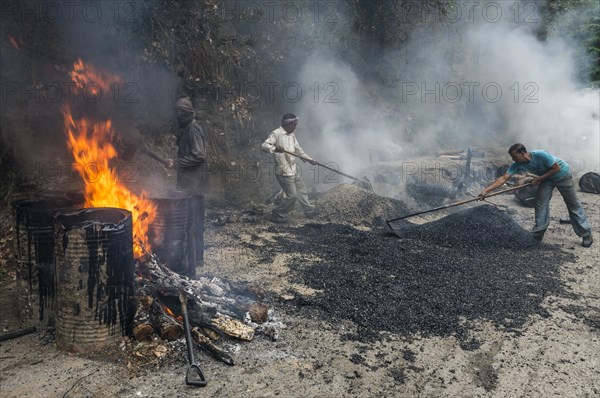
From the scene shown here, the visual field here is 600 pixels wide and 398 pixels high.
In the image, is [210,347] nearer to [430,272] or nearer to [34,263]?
[34,263]

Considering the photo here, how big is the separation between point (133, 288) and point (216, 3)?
10.7 m

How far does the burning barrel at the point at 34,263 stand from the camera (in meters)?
4.61

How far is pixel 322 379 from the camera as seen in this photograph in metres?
4.05

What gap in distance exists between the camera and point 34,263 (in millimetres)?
4664

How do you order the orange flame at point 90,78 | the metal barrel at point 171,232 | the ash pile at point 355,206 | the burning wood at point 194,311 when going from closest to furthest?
the burning wood at point 194,311 → the metal barrel at point 171,232 → the orange flame at point 90,78 → the ash pile at point 355,206

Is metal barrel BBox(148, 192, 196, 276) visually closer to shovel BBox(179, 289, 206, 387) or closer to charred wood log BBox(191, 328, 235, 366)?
charred wood log BBox(191, 328, 235, 366)

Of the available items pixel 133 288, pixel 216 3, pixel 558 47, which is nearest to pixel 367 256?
pixel 133 288

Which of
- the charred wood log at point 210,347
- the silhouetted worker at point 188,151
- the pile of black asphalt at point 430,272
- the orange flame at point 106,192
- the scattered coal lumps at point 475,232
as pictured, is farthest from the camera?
the scattered coal lumps at point 475,232

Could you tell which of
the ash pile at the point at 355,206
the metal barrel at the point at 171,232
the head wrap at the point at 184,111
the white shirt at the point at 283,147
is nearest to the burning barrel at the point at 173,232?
the metal barrel at the point at 171,232

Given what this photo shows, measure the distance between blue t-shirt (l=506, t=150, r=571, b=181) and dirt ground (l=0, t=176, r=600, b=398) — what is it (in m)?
3.50

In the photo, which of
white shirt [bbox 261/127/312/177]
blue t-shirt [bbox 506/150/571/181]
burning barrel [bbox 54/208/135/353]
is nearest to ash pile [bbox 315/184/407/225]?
white shirt [bbox 261/127/312/177]

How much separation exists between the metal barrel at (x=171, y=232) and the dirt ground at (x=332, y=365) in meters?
1.41

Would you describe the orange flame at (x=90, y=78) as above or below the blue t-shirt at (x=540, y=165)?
above

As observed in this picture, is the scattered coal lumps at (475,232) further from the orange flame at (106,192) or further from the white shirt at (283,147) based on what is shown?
the orange flame at (106,192)
